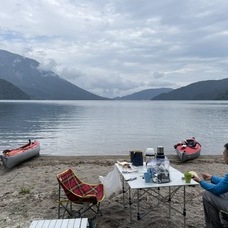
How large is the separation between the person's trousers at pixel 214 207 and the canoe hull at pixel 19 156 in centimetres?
1046

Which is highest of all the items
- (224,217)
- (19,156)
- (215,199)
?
(215,199)

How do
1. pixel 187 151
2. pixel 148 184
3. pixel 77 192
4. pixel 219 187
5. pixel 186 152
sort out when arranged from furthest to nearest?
pixel 187 151, pixel 186 152, pixel 77 192, pixel 148 184, pixel 219 187

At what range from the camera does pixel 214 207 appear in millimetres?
5012

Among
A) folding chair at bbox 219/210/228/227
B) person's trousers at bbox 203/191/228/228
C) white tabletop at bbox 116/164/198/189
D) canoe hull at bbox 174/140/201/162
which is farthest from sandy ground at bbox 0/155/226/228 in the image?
canoe hull at bbox 174/140/201/162

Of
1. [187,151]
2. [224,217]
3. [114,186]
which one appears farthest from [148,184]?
[187,151]

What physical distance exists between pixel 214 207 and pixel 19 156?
37.0ft

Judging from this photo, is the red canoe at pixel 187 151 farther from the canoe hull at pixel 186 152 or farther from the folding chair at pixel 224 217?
the folding chair at pixel 224 217

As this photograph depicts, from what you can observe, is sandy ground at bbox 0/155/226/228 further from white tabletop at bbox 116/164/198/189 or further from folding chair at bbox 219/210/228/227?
folding chair at bbox 219/210/228/227

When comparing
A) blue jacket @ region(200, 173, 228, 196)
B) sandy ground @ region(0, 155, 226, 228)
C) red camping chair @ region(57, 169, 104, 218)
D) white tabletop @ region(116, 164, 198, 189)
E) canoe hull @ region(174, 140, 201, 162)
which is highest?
blue jacket @ region(200, 173, 228, 196)

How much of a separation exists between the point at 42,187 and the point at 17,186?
0.89m

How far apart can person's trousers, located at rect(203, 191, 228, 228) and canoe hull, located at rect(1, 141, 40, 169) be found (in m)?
10.5

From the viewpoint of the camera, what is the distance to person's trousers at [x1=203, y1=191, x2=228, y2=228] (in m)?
4.89

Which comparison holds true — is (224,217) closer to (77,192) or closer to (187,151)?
(77,192)

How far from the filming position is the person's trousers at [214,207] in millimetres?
4895
